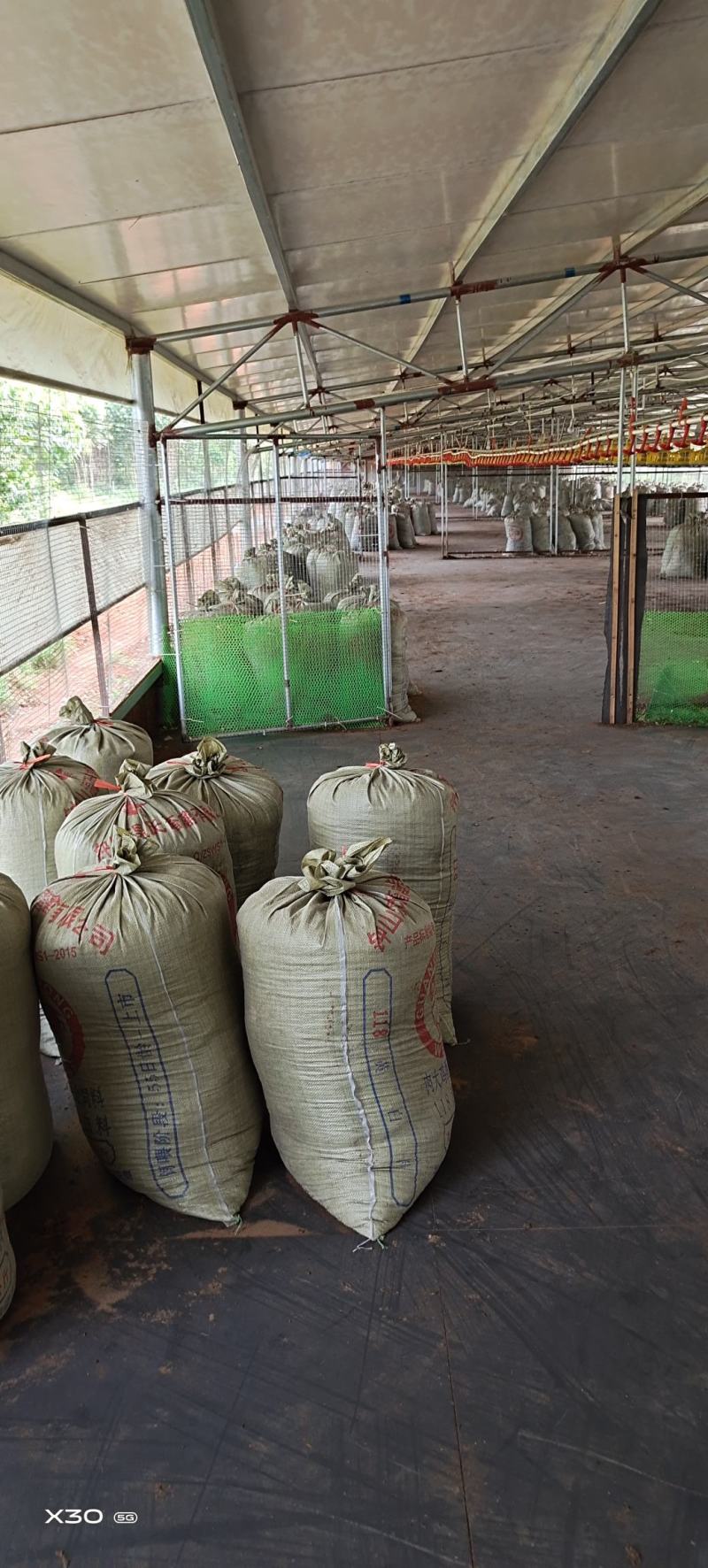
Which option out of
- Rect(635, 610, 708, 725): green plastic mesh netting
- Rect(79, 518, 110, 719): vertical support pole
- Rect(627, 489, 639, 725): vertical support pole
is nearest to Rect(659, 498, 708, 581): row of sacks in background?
Rect(635, 610, 708, 725): green plastic mesh netting

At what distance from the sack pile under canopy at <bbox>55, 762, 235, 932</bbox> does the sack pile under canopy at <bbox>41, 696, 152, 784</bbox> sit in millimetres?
867

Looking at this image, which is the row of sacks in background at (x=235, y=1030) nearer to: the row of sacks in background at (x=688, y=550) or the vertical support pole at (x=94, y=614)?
the vertical support pole at (x=94, y=614)

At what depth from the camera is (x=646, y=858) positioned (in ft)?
16.4

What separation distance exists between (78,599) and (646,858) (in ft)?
12.4

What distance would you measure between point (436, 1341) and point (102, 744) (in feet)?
8.62

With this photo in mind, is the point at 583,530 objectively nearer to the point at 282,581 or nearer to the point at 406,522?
the point at 406,522

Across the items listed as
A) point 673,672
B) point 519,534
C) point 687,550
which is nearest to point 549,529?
point 519,534

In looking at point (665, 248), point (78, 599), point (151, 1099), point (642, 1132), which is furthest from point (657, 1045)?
point (665, 248)

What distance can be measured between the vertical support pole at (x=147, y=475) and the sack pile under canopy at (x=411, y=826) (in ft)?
17.8

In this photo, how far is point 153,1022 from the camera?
245cm

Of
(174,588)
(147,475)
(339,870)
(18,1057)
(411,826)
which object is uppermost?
(147,475)

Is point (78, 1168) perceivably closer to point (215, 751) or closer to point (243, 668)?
point (215, 751)

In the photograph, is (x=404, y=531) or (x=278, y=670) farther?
(x=404, y=531)

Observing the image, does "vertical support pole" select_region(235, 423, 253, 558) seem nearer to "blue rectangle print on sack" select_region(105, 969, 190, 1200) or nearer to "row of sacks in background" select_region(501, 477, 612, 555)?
"row of sacks in background" select_region(501, 477, 612, 555)
